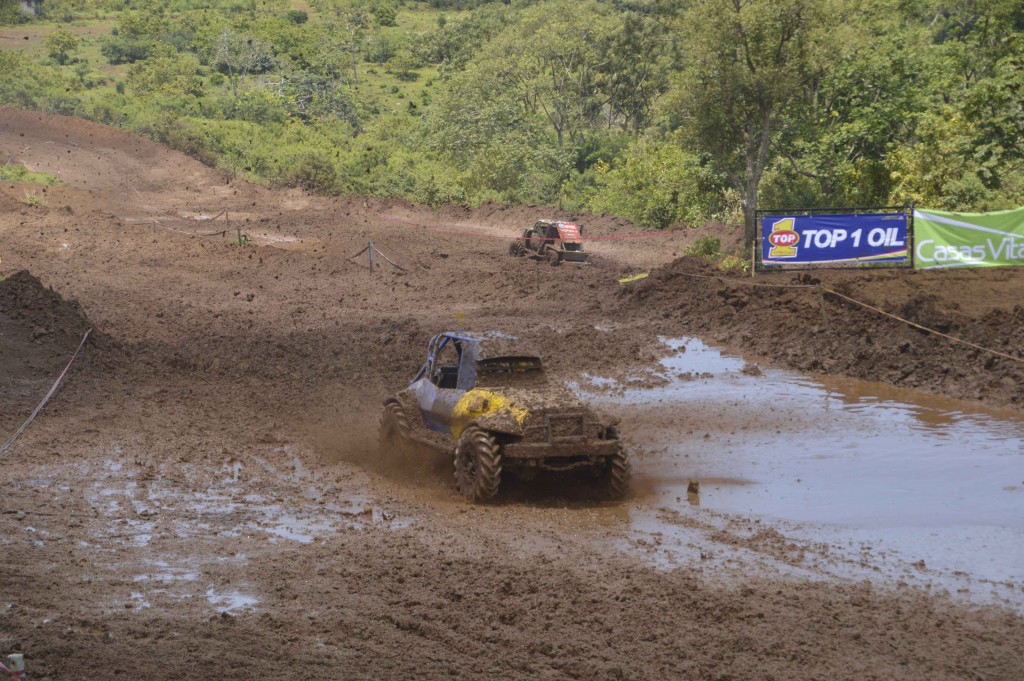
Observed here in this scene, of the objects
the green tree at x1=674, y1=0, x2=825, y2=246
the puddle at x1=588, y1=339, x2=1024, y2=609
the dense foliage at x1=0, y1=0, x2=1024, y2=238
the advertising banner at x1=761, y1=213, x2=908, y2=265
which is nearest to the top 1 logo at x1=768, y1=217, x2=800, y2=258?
the advertising banner at x1=761, y1=213, x2=908, y2=265

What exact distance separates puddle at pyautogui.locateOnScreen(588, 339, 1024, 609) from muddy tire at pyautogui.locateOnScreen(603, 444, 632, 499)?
327 millimetres

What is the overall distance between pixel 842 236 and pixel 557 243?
1319 centimetres

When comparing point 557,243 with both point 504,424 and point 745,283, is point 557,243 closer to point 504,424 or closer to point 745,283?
point 745,283

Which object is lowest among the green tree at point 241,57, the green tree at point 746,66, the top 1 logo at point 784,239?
the top 1 logo at point 784,239

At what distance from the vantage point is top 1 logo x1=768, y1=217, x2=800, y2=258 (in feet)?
88.0

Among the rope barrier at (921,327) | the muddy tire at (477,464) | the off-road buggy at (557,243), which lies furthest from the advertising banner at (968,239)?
the muddy tire at (477,464)

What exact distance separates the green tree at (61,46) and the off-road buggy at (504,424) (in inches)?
4071

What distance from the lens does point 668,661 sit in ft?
26.0

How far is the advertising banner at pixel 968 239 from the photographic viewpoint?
2609 centimetres

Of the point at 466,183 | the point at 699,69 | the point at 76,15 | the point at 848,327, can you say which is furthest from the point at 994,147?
the point at 76,15

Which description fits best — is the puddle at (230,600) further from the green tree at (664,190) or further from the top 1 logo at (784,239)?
the green tree at (664,190)

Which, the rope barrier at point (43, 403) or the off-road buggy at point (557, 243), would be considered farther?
the off-road buggy at point (557, 243)

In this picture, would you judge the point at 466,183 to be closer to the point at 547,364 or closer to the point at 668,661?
the point at 547,364

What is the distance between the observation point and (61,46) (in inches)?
4183
